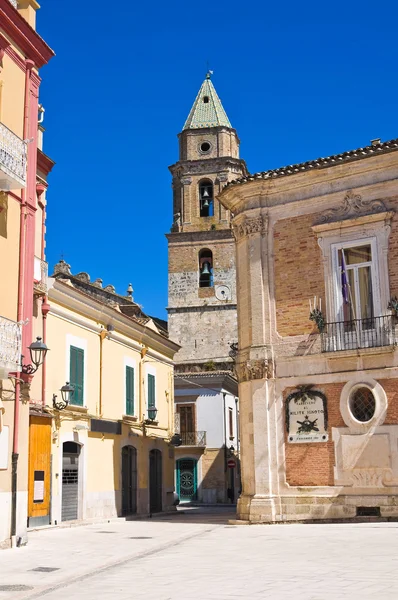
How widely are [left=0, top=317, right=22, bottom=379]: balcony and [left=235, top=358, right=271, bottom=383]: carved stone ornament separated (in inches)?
316

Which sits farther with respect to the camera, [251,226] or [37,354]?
[251,226]

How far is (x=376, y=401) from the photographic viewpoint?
19203 mm

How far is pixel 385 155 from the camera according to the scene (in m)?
19.8

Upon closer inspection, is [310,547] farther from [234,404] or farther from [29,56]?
[234,404]

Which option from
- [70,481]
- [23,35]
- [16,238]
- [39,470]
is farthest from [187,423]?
[23,35]

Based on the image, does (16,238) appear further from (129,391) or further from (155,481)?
(155,481)

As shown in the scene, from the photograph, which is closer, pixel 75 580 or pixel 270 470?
pixel 75 580

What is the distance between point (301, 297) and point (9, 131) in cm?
933

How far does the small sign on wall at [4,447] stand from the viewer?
14.0 meters

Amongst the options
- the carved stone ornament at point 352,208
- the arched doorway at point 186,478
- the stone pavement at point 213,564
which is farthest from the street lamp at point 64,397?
the arched doorway at point 186,478

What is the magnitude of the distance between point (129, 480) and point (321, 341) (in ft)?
29.6

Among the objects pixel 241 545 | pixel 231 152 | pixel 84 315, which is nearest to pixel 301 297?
pixel 84 315

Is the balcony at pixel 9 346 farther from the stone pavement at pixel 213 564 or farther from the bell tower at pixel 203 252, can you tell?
the bell tower at pixel 203 252

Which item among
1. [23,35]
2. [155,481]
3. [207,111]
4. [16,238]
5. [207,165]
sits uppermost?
[207,111]
